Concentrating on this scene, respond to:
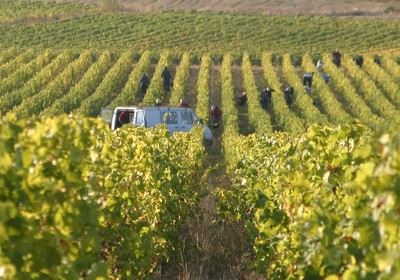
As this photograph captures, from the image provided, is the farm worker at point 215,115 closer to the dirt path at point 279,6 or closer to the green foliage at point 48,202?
the green foliage at point 48,202

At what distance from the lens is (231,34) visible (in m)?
55.2

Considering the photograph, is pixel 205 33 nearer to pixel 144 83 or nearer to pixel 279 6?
pixel 279 6

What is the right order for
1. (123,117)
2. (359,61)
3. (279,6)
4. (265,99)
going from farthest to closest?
(279,6) < (359,61) < (265,99) < (123,117)

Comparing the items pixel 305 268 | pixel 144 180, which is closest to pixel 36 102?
pixel 144 180

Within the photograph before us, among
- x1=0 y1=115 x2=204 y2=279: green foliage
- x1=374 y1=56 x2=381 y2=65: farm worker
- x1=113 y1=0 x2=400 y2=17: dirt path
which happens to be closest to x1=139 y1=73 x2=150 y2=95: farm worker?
x1=374 y1=56 x2=381 y2=65: farm worker

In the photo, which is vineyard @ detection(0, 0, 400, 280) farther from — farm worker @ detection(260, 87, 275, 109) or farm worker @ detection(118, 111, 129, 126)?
farm worker @ detection(118, 111, 129, 126)

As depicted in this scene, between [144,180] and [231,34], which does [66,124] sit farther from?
[231,34]

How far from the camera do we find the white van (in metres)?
22.7

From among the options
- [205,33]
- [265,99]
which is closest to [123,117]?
[265,99]

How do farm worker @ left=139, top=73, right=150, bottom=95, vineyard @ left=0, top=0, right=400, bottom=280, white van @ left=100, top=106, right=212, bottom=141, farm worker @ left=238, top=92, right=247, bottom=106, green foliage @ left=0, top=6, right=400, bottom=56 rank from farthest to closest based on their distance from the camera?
green foliage @ left=0, top=6, right=400, bottom=56 < farm worker @ left=139, top=73, right=150, bottom=95 < farm worker @ left=238, top=92, right=247, bottom=106 < white van @ left=100, top=106, right=212, bottom=141 < vineyard @ left=0, top=0, right=400, bottom=280

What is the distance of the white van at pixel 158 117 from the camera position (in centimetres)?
2269

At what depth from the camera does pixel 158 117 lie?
22.9 metres

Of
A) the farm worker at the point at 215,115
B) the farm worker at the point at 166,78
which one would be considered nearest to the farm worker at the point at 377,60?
the farm worker at the point at 166,78

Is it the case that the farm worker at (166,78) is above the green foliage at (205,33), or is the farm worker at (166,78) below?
below
